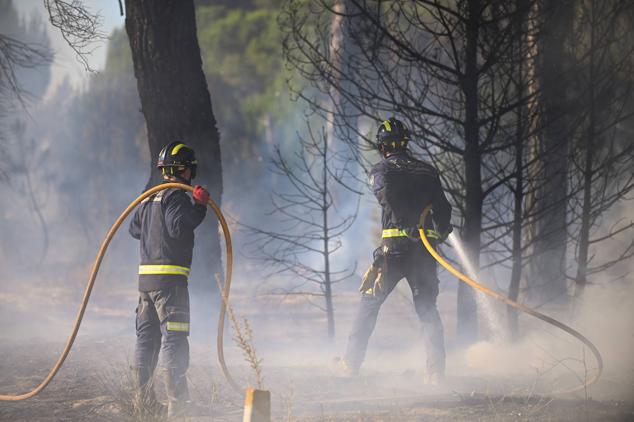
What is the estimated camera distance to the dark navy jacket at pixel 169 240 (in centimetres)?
555

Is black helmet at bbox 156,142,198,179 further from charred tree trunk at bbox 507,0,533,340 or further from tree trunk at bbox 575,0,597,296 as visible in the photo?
tree trunk at bbox 575,0,597,296

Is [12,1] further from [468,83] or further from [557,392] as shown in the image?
[557,392]

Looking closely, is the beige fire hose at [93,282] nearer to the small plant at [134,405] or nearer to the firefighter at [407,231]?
the small plant at [134,405]

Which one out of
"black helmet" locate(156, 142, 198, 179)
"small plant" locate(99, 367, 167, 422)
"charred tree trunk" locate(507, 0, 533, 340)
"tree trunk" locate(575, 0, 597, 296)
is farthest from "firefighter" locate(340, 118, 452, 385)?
"tree trunk" locate(575, 0, 597, 296)

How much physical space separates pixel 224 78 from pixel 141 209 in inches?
928

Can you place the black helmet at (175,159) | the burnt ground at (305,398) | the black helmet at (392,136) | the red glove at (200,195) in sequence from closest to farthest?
the burnt ground at (305,398)
the red glove at (200,195)
the black helmet at (175,159)
the black helmet at (392,136)

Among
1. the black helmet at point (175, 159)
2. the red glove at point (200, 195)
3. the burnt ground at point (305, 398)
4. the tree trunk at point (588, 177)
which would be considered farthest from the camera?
the tree trunk at point (588, 177)

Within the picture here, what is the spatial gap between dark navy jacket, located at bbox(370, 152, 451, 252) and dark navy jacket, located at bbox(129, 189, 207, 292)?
5.98 ft

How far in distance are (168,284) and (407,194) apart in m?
2.33

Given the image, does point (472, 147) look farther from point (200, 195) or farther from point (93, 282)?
point (93, 282)

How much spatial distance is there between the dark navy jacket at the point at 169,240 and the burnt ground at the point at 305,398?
0.84m

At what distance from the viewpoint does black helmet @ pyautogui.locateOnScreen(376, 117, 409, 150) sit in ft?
22.3

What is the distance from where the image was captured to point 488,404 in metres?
5.64

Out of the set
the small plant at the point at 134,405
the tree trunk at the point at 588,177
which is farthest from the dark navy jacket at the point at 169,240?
the tree trunk at the point at 588,177
